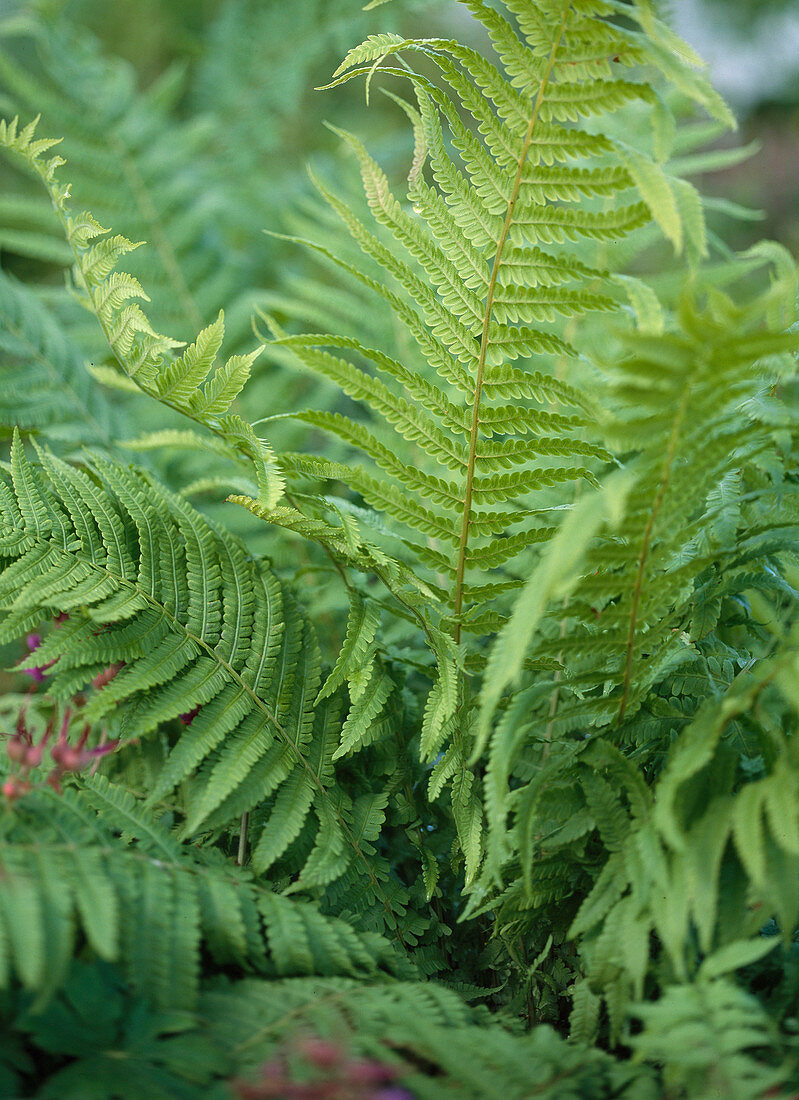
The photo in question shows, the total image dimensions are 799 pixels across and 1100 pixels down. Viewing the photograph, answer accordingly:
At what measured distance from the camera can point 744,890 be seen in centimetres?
64

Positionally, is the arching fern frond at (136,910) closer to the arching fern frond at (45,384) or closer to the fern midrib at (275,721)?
the fern midrib at (275,721)

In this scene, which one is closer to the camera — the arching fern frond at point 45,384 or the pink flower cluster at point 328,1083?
the pink flower cluster at point 328,1083

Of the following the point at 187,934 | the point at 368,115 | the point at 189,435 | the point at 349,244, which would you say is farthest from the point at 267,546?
the point at 368,115

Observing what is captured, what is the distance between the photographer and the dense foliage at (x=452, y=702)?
0.57 m

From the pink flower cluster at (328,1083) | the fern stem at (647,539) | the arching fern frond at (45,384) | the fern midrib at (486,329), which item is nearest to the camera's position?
the pink flower cluster at (328,1083)

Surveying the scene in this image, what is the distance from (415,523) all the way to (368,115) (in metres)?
3.60

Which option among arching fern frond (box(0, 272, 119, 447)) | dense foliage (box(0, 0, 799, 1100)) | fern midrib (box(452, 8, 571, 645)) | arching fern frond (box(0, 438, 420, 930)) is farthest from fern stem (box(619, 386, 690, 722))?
arching fern frond (box(0, 272, 119, 447))

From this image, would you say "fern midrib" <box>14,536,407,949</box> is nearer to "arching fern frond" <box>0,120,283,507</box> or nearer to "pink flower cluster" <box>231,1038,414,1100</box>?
"arching fern frond" <box>0,120,283,507</box>

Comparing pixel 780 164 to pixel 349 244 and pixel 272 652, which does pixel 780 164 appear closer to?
pixel 349 244

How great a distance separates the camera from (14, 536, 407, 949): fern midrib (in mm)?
827

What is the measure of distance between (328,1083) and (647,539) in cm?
46

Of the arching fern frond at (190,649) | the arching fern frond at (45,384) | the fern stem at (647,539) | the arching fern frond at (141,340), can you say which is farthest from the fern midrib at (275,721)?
the arching fern frond at (45,384)

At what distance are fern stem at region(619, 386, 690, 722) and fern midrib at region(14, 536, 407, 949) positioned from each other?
31 centimetres

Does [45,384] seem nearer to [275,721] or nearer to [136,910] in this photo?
[275,721]
